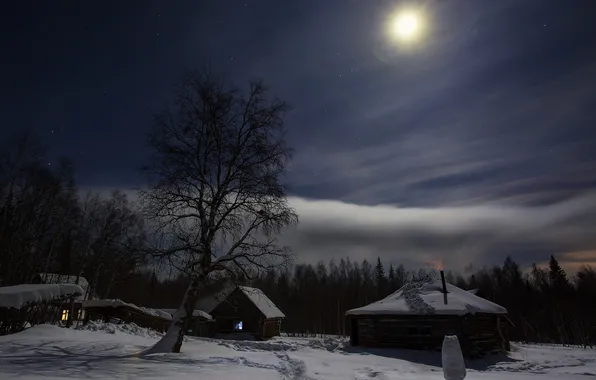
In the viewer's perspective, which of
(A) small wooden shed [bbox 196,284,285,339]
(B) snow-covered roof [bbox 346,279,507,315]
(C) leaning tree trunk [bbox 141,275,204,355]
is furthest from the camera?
(A) small wooden shed [bbox 196,284,285,339]

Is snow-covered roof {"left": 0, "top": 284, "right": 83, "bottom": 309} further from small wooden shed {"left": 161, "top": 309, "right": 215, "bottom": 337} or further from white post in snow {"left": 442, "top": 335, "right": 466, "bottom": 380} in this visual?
small wooden shed {"left": 161, "top": 309, "right": 215, "bottom": 337}

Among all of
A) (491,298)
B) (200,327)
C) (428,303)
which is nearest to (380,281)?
(491,298)

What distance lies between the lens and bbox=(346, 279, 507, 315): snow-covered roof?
24.5m

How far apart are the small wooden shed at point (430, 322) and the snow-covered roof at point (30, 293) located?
1926cm

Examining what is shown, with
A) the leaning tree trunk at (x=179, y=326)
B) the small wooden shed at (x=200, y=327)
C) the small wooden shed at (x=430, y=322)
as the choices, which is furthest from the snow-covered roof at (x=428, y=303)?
the small wooden shed at (x=200, y=327)

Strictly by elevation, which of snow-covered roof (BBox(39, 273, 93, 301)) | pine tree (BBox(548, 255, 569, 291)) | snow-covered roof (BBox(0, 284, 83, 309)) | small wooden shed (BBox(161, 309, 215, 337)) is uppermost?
pine tree (BBox(548, 255, 569, 291))

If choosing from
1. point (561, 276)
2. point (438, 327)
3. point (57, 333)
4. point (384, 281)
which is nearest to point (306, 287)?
point (384, 281)

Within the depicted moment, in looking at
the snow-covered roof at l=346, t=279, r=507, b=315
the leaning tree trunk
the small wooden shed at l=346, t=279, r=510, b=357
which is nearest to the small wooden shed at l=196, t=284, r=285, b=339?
the small wooden shed at l=346, t=279, r=510, b=357

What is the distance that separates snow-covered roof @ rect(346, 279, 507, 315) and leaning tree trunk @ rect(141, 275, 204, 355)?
1616 centimetres

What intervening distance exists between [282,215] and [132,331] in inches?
680

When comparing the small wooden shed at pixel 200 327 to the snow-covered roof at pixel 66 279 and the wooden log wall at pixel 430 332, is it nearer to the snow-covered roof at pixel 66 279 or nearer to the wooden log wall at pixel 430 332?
the snow-covered roof at pixel 66 279

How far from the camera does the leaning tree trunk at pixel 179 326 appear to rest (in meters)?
12.9

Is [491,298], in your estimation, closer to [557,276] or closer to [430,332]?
[557,276]

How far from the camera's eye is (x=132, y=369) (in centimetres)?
Answer: 827
